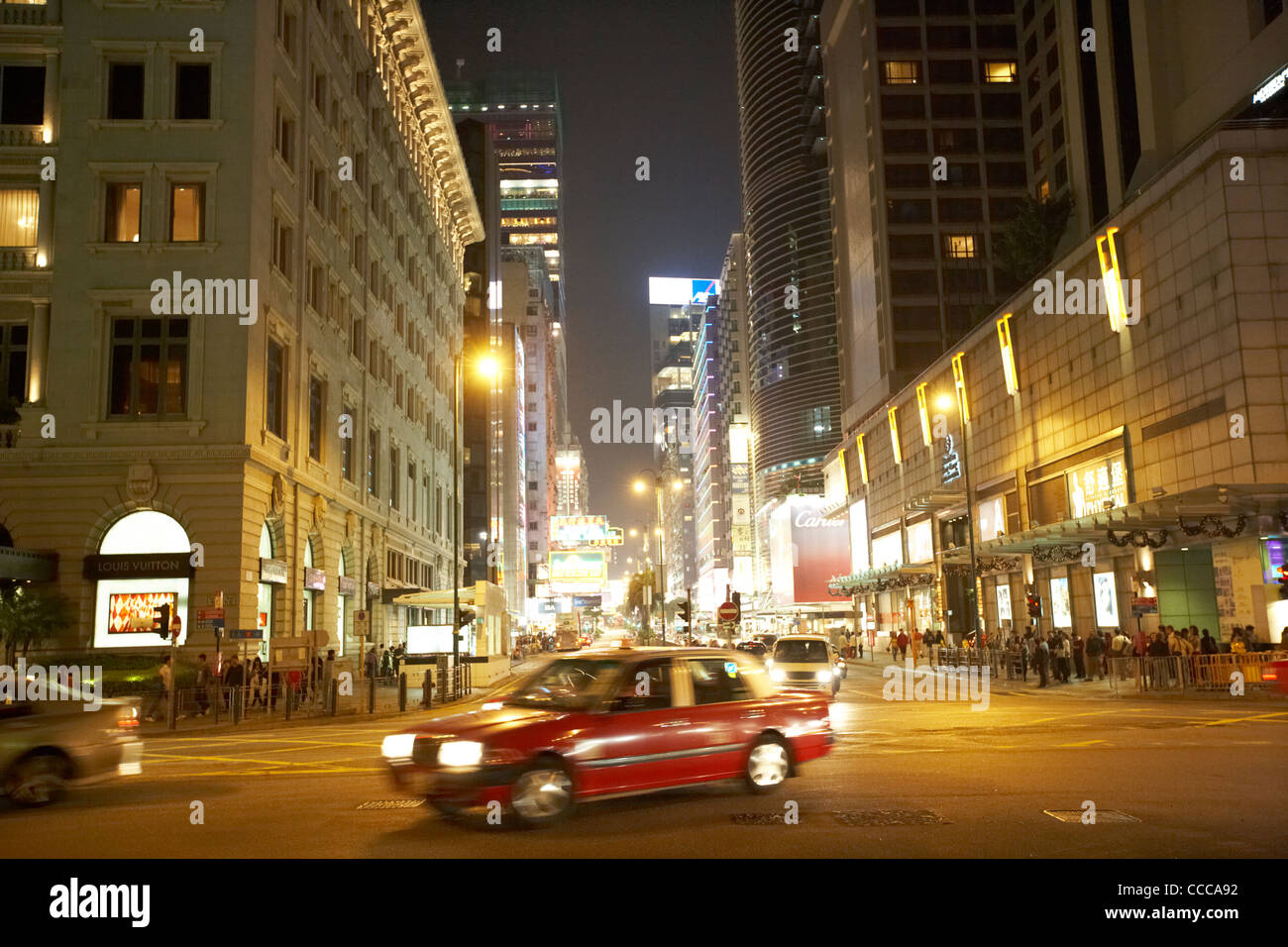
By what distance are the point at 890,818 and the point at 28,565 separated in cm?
2706

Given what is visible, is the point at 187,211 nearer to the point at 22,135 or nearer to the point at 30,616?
the point at 22,135

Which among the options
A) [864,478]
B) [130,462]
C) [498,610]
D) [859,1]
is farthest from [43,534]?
[859,1]

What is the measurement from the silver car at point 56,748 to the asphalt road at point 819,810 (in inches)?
12.6

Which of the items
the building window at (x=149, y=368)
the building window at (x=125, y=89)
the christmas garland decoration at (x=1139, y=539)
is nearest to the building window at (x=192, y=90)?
the building window at (x=125, y=89)

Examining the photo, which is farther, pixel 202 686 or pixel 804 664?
pixel 202 686

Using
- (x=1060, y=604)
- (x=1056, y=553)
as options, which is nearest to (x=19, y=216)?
(x=1056, y=553)

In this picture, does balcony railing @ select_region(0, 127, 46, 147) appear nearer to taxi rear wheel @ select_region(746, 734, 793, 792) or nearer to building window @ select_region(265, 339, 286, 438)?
building window @ select_region(265, 339, 286, 438)

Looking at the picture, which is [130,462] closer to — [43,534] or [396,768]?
[43,534]

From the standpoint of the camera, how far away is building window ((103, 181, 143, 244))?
31.3m

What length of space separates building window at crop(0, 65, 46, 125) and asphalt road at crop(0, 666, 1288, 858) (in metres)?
24.2

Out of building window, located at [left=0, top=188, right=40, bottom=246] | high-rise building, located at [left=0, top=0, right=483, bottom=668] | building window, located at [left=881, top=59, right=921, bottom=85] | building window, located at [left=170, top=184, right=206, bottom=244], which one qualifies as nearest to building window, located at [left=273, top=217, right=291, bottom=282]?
high-rise building, located at [left=0, top=0, right=483, bottom=668]

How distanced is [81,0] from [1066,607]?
42.1m

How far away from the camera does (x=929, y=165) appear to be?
8381 cm

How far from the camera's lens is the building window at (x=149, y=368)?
30625mm
